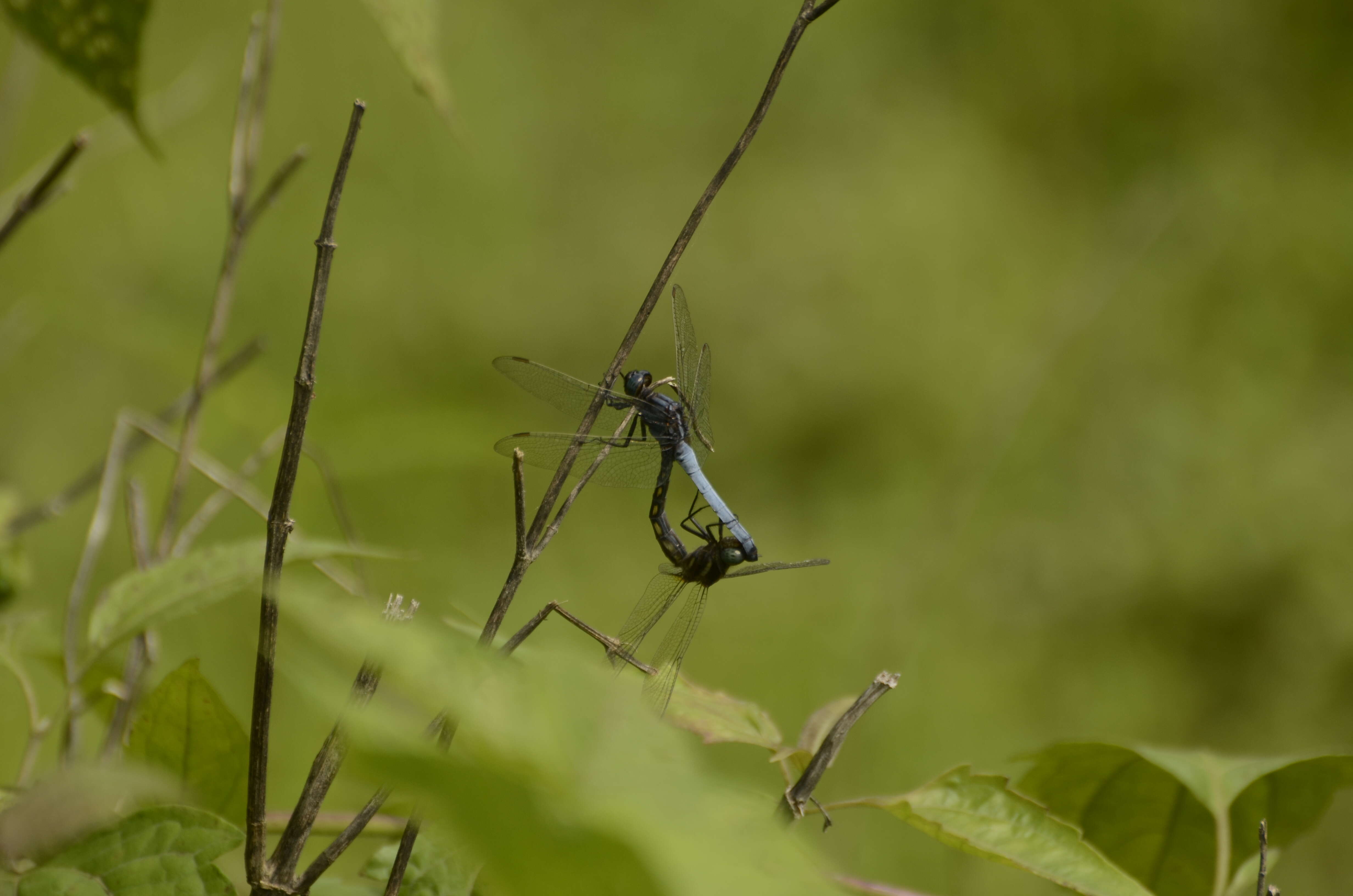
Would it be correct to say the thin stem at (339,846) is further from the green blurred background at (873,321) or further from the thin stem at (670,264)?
the green blurred background at (873,321)

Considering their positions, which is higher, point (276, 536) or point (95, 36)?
point (95, 36)

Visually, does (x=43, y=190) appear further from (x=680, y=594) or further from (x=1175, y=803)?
(x=1175, y=803)

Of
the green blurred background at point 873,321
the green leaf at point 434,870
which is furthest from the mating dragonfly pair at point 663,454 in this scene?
the green blurred background at point 873,321

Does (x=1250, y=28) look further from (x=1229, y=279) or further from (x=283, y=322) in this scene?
(x=283, y=322)

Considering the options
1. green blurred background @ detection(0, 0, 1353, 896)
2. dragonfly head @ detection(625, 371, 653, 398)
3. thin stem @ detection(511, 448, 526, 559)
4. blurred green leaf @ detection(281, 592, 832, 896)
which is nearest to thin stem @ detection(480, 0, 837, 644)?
thin stem @ detection(511, 448, 526, 559)

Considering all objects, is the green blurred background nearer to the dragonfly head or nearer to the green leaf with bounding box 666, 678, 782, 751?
the dragonfly head

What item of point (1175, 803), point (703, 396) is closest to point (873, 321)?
point (703, 396)
